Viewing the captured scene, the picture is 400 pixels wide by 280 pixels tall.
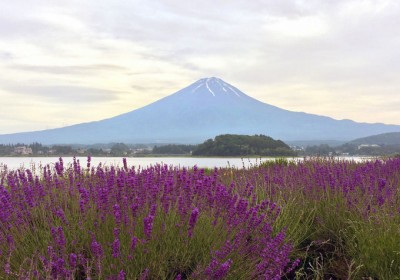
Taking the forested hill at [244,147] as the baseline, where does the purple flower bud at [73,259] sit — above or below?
below

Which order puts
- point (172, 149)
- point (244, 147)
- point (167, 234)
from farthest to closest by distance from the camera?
1. point (172, 149)
2. point (244, 147)
3. point (167, 234)

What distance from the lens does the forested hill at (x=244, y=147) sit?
168 ft

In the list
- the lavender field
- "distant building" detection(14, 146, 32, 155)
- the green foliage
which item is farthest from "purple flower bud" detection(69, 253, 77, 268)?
"distant building" detection(14, 146, 32, 155)

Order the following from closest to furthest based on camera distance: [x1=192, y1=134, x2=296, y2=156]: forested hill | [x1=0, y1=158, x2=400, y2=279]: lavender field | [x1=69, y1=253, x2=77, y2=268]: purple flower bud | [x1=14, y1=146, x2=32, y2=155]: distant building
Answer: [x1=69, y1=253, x2=77, y2=268]: purple flower bud, [x1=0, y1=158, x2=400, y2=279]: lavender field, [x1=192, y1=134, x2=296, y2=156]: forested hill, [x1=14, y1=146, x2=32, y2=155]: distant building

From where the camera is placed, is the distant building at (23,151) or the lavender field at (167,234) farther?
the distant building at (23,151)

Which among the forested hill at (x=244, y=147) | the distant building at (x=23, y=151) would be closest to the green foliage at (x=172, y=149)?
the forested hill at (x=244, y=147)

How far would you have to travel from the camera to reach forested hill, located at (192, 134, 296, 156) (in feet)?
168

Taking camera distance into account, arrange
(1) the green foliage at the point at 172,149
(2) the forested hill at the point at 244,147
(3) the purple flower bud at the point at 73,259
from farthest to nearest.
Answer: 1. (1) the green foliage at the point at 172,149
2. (2) the forested hill at the point at 244,147
3. (3) the purple flower bud at the point at 73,259

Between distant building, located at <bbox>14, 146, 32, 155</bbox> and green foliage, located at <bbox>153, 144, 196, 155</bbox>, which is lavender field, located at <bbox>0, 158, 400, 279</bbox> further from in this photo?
distant building, located at <bbox>14, 146, 32, 155</bbox>

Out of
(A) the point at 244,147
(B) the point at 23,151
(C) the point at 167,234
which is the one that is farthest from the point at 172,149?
(C) the point at 167,234

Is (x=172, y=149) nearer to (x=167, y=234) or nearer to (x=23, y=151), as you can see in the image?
(x=23, y=151)

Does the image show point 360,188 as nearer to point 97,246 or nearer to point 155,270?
point 155,270

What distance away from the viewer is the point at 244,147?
52.7 meters

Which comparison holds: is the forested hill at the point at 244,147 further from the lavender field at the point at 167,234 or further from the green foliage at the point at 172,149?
the lavender field at the point at 167,234
